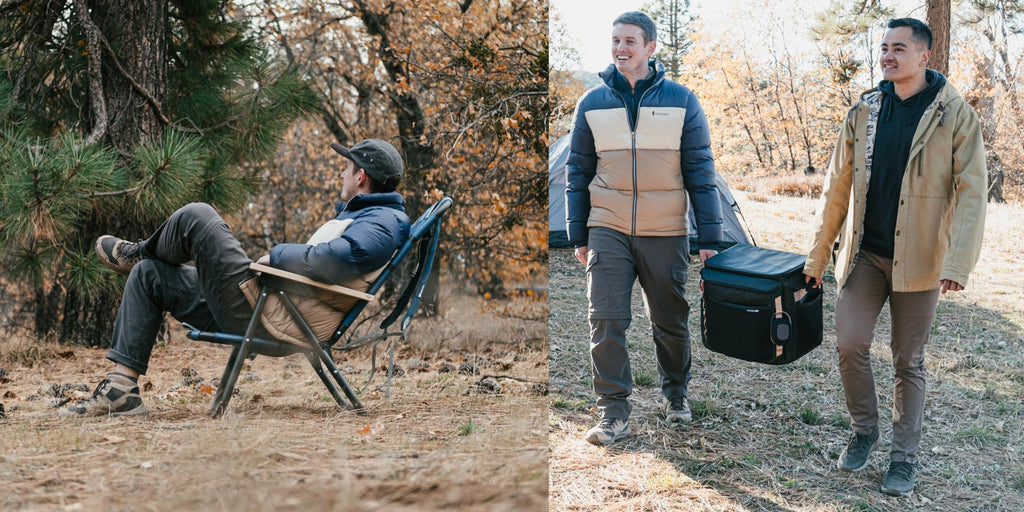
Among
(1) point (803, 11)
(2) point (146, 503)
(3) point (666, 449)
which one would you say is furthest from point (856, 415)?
(1) point (803, 11)

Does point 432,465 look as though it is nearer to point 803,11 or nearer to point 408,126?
point 803,11

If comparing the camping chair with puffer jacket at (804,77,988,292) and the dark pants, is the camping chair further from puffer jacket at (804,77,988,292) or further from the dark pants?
puffer jacket at (804,77,988,292)

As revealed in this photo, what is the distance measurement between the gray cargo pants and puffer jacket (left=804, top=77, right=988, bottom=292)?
1.71 feet

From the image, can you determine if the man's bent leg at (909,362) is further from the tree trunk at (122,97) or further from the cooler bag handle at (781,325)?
the tree trunk at (122,97)

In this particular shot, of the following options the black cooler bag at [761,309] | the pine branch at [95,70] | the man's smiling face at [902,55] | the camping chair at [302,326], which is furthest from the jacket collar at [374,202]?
the pine branch at [95,70]

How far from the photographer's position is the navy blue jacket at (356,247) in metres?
2.50

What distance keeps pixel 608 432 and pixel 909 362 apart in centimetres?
88

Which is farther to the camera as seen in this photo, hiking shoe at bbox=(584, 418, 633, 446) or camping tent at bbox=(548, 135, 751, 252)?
camping tent at bbox=(548, 135, 751, 252)

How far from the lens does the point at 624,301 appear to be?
8.38 feet

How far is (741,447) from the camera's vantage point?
2521mm

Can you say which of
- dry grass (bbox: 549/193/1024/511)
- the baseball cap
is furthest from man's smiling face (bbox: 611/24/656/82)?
dry grass (bbox: 549/193/1024/511)

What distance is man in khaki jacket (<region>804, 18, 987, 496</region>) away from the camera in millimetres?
2102

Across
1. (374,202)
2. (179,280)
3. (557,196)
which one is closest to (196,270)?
(179,280)

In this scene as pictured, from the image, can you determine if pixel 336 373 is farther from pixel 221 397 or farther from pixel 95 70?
pixel 95 70
